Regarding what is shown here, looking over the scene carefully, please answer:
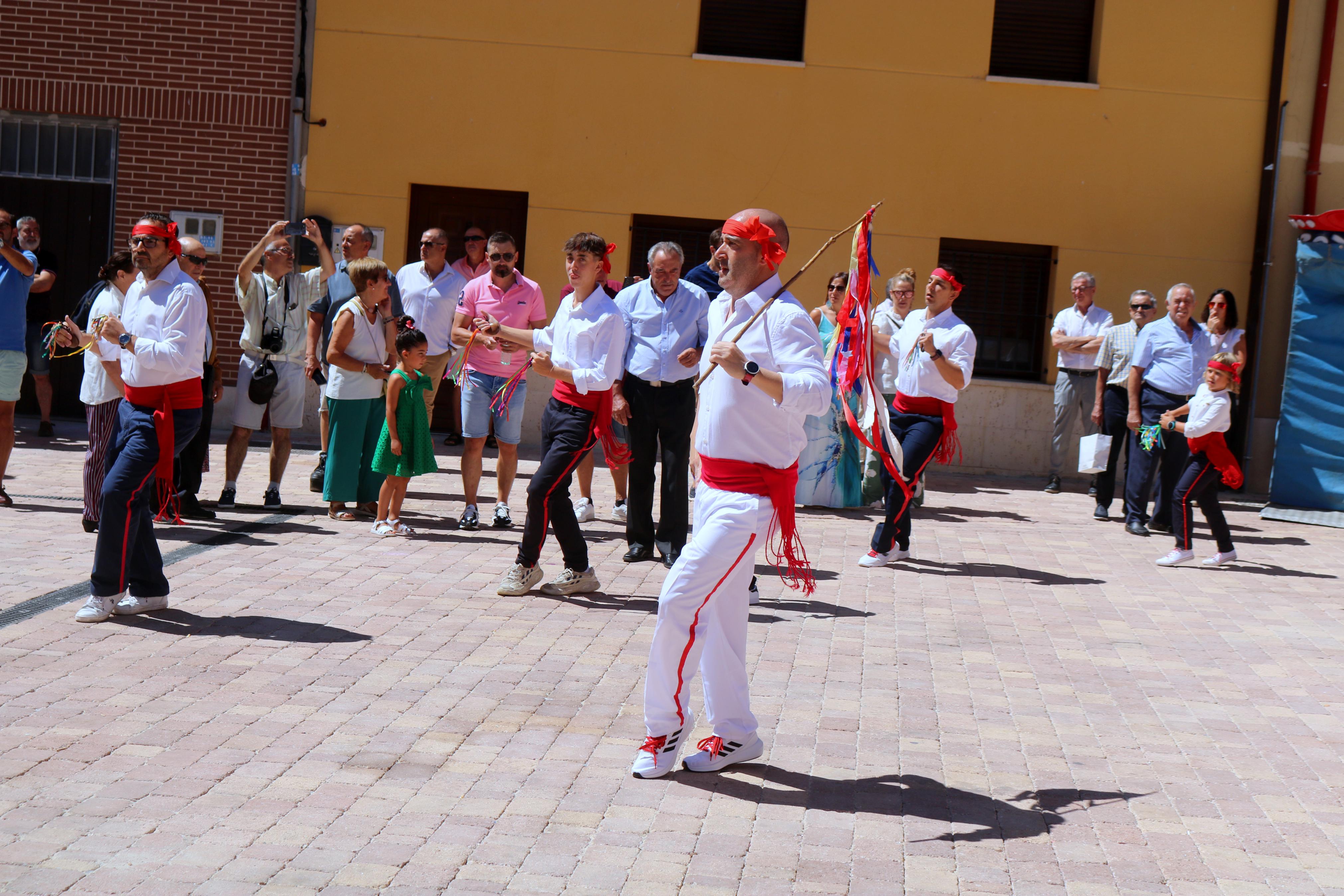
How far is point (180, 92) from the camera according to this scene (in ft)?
45.6

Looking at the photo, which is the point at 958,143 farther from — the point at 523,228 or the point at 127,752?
the point at 127,752

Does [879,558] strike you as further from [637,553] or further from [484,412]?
[484,412]

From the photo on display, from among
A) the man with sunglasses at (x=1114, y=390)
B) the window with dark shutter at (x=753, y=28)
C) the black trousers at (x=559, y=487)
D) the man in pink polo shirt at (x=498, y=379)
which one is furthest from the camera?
the window with dark shutter at (x=753, y=28)

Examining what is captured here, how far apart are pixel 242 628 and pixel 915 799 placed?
338cm

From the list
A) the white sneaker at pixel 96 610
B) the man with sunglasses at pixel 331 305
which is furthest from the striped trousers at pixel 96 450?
the white sneaker at pixel 96 610

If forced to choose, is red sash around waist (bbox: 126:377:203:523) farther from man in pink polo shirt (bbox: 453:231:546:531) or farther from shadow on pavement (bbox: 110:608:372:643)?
man in pink polo shirt (bbox: 453:231:546:531)

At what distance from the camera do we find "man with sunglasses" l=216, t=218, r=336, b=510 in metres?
9.74

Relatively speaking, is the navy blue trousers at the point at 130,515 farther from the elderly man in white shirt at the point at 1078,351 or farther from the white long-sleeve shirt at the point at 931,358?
the elderly man in white shirt at the point at 1078,351

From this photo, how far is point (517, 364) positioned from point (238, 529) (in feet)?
7.40

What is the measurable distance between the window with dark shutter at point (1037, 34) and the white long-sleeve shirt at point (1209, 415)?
19.6ft

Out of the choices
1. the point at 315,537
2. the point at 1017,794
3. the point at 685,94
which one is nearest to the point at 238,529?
the point at 315,537

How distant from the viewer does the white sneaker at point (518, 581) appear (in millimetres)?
7469

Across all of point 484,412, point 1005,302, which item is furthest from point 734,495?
point 1005,302

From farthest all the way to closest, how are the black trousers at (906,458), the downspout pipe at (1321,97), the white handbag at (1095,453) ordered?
the downspout pipe at (1321,97), the white handbag at (1095,453), the black trousers at (906,458)
